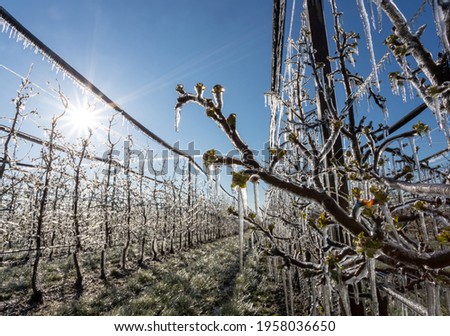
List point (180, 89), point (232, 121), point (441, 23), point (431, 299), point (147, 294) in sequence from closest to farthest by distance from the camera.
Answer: point (441, 23), point (232, 121), point (180, 89), point (431, 299), point (147, 294)

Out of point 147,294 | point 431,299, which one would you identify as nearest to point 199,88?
point 431,299

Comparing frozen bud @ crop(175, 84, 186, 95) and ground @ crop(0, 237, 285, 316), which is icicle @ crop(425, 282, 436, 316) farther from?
ground @ crop(0, 237, 285, 316)

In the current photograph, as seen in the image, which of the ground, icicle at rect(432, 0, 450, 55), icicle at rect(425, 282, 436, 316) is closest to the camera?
icicle at rect(432, 0, 450, 55)

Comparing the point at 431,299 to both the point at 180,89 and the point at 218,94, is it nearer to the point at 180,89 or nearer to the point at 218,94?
the point at 218,94

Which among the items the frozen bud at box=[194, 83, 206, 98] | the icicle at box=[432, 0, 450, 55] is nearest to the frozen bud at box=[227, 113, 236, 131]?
the frozen bud at box=[194, 83, 206, 98]

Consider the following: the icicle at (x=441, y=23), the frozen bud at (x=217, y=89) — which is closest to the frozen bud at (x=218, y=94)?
the frozen bud at (x=217, y=89)

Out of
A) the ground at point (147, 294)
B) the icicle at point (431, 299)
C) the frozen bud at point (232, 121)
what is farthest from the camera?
the ground at point (147, 294)

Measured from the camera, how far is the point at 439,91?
897 millimetres

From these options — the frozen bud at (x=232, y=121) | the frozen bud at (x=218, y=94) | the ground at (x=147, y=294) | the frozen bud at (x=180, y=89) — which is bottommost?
the ground at (x=147, y=294)

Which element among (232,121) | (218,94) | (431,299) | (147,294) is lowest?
(147,294)

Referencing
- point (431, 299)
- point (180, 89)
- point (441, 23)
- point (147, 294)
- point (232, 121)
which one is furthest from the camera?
point (147, 294)

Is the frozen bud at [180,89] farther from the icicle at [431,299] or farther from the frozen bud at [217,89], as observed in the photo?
the icicle at [431,299]
